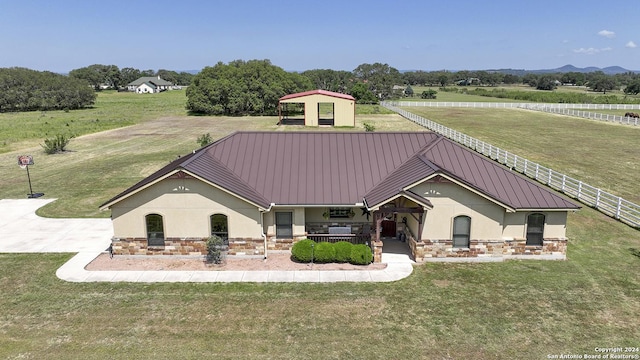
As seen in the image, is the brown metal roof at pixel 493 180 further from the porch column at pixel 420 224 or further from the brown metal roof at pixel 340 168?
the porch column at pixel 420 224

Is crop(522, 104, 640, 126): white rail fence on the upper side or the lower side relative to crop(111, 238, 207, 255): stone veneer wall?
upper

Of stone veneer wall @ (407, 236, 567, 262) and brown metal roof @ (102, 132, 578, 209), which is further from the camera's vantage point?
stone veneer wall @ (407, 236, 567, 262)

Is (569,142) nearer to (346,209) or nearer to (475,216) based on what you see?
(475,216)

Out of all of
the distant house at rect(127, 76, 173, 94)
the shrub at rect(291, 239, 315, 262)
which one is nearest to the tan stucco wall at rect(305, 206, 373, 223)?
the shrub at rect(291, 239, 315, 262)

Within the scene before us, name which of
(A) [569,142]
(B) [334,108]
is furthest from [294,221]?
(B) [334,108]

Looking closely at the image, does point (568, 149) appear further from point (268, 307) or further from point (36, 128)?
point (36, 128)

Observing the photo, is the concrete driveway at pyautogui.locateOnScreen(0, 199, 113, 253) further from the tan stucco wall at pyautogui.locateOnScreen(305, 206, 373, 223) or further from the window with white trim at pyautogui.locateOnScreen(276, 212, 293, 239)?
the tan stucco wall at pyautogui.locateOnScreen(305, 206, 373, 223)

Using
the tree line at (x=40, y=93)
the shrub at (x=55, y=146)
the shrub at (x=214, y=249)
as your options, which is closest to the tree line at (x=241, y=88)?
the tree line at (x=40, y=93)
